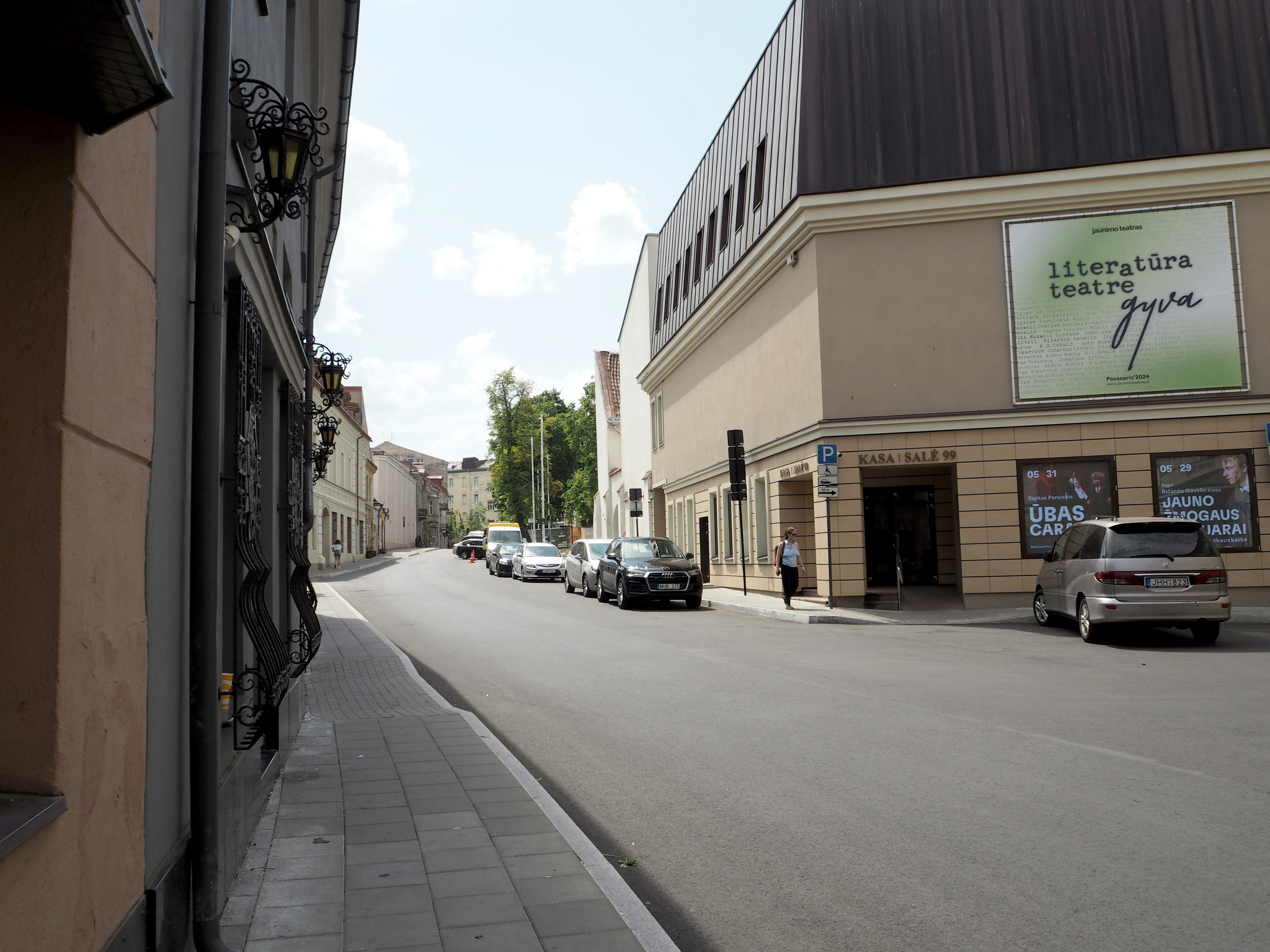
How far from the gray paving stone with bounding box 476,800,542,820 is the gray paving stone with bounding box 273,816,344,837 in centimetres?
75

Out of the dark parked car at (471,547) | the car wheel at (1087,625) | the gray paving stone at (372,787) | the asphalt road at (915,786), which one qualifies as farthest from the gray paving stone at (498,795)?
the dark parked car at (471,547)

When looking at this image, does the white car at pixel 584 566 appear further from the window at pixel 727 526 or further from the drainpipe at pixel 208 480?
the drainpipe at pixel 208 480

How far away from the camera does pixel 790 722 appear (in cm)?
855

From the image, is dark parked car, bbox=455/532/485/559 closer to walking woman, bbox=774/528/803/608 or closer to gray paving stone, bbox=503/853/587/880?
walking woman, bbox=774/528/803/608

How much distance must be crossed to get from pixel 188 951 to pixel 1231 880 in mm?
4295

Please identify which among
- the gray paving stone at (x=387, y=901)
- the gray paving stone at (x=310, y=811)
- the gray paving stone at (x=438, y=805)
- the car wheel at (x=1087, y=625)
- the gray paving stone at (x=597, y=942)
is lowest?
the gray paving stone at (x=597, y=942)

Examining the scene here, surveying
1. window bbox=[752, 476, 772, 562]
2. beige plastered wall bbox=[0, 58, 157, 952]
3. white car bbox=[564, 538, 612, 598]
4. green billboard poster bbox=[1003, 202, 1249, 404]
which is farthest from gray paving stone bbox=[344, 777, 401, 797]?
window bbox=[752, 476, 772, 562]

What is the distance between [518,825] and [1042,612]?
14.2 meters

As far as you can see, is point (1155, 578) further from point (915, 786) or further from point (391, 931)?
point (391, 931)

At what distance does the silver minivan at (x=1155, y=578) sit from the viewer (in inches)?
547

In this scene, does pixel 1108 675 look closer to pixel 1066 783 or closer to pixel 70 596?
pixel 1066 783

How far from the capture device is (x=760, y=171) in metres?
25.9

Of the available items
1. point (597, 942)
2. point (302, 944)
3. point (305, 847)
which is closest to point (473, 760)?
point (305, 847)

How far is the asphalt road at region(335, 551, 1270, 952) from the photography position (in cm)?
416
